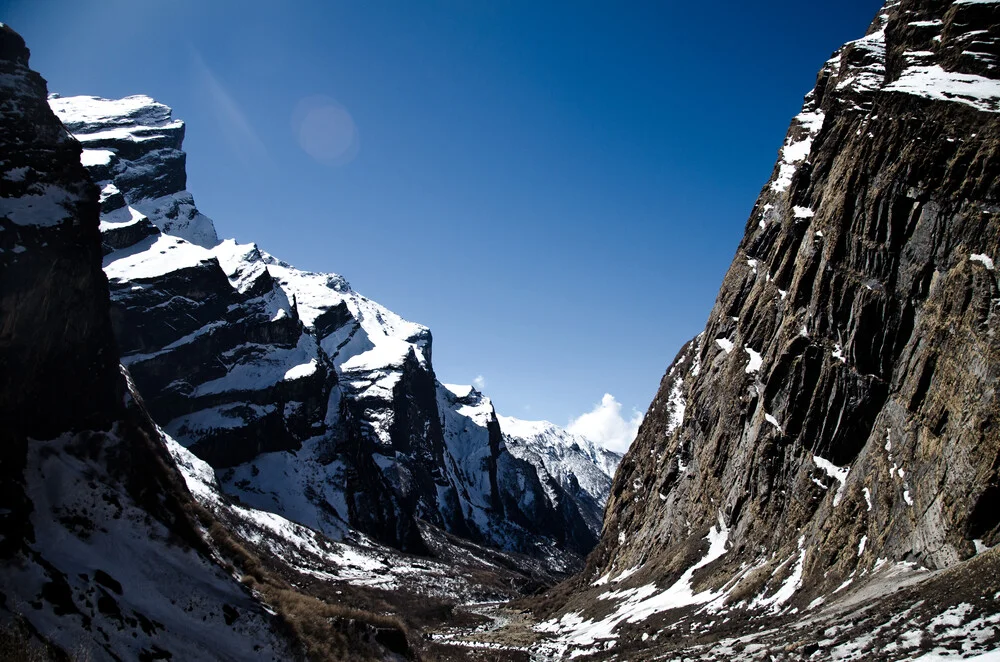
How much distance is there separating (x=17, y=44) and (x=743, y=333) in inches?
2630

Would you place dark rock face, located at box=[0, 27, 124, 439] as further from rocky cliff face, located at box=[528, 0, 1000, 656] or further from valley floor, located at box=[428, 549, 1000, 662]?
rocky cliff face, located at box=[528, 0, 1000, 656]

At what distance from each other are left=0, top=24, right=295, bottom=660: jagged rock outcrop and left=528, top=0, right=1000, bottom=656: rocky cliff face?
81.7 feet

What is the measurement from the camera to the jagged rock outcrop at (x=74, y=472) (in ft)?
67.5

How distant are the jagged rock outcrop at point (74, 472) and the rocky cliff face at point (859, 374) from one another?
81.7 feet

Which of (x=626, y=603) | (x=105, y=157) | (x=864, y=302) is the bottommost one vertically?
(x=626, y=603)

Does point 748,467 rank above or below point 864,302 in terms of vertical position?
below

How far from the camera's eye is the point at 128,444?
1342 inches

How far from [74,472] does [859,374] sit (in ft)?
164

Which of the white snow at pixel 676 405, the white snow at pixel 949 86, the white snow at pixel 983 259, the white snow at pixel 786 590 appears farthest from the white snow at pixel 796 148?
the white snow at pixel 786 590

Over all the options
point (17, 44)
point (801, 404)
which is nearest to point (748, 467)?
point (801, 404)

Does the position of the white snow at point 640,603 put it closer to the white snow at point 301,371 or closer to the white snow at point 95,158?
the white snow at point 301,371

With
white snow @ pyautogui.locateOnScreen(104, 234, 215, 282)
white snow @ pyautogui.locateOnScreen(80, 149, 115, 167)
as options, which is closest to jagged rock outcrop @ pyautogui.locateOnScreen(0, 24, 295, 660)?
white snow @ pyautogui.locateOnScreen(104, 234, 215, 282)

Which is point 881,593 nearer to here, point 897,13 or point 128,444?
point 128,444

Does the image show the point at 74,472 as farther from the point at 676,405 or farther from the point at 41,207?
the point at 676,405
